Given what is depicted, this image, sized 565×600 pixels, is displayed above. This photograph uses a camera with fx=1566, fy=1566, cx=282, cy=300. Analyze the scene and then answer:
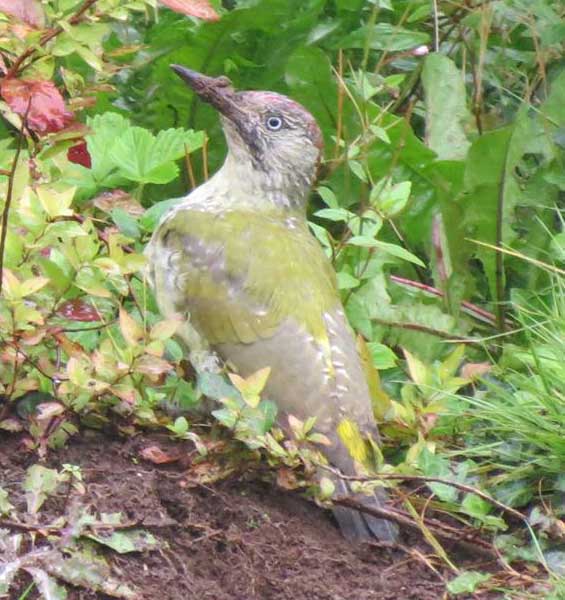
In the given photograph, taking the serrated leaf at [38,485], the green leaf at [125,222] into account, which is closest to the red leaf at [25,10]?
the green leaf at [125,222]

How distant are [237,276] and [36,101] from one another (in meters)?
1.09

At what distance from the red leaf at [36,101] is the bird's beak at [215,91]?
114 centimetres

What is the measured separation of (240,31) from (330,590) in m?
2.73

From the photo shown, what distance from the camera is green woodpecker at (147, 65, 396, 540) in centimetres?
435

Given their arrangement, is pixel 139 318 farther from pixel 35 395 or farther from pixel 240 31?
pixel 240 31

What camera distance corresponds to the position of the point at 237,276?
4.67 m

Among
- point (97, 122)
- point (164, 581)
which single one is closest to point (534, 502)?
point (164, 581)

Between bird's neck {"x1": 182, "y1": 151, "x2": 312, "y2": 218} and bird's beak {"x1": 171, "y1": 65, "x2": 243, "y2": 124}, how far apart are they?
0.16 m

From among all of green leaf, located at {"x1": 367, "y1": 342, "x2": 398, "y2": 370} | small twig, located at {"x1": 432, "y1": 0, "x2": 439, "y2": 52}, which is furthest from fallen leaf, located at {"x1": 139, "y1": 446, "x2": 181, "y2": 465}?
small twig, located at {"x1": 432, "y1": 0, "x2": 439, "y2": 52}

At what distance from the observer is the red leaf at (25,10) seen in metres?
3.70

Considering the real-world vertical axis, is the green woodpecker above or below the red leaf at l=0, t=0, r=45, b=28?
below

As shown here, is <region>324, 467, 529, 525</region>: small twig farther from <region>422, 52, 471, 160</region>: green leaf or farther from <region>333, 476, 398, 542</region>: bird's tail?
<region>422, 52, 471, 160</region>: green leaf

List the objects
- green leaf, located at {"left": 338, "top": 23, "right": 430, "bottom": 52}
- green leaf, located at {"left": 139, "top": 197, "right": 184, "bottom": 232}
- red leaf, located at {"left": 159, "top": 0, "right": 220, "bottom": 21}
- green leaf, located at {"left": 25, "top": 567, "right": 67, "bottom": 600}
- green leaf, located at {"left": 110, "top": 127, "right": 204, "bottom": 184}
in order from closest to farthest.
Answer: green leaf, located at {"left": 25, "top": 567, "right": 67, "bottom": 600} < red leaf, located at {"left": 159, "top": 0, "right": 220, "bottom": 21} < green leaf, located at {"left": 110, "top": 127, "right": 204, "bottom": 184} < green leaf, located at {"left": 139, "top": 197, "right": 184, "bottom": 232} < green leaf, located at {"left": 338, "top": 23, "right": 430, "bottom": 52}

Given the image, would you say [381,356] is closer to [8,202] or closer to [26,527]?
[8,202]
